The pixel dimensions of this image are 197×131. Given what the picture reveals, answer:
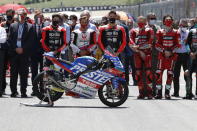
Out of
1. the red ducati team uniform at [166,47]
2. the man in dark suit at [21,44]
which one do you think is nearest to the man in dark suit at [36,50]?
the man in dark suit at [21,44]

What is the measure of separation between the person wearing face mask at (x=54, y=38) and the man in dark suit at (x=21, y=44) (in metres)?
0.37

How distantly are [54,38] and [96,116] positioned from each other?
4369 millimetres

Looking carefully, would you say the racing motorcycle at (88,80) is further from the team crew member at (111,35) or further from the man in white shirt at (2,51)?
the man in white shirt at (2,51)

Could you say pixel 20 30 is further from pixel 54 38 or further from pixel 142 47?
pixel 142 47

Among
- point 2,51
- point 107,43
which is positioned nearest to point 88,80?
point 107,43

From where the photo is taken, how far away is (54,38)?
1848 centimetres

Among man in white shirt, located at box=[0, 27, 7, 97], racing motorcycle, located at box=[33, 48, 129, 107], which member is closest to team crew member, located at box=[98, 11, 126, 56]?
racing motorcycle, located at box=[33, 48, 129, 107]

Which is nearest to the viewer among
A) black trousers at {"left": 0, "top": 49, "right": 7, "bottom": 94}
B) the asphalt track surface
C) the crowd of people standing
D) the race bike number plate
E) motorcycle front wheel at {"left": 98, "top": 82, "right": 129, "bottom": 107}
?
the asphalt track surface

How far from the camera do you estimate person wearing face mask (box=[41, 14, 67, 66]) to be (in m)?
18.4

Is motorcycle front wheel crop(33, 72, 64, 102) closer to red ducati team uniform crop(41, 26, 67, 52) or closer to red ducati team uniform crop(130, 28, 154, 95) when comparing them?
red ducati team uniform crop(41, 26, 67, 52)

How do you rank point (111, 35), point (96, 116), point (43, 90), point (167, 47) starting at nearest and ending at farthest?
point (96, 116), point (43, 90), point (111, 35), point (167, 47)

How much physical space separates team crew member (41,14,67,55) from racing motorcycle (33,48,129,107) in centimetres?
188

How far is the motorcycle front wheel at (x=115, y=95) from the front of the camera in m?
16.3

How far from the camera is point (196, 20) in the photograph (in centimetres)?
1986
